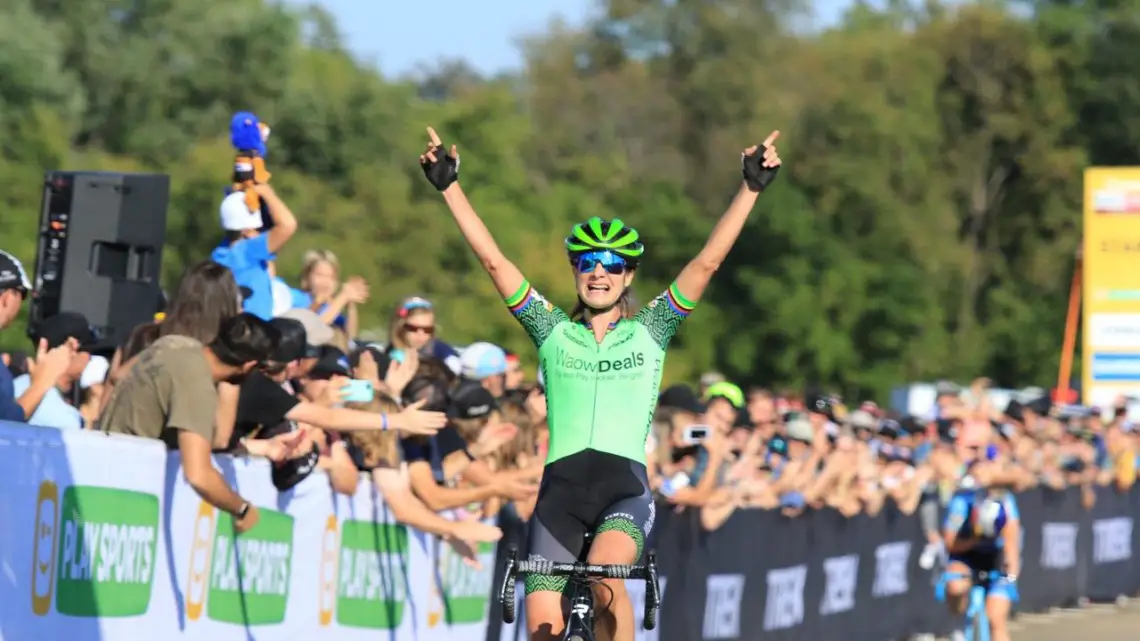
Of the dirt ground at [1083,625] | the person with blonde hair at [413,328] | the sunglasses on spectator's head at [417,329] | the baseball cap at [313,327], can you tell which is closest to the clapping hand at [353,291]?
the person with blonde hair at [413,328]

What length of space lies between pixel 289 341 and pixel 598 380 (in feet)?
6.09

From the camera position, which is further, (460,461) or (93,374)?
(460,461)

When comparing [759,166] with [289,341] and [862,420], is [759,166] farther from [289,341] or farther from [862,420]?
[862,420]

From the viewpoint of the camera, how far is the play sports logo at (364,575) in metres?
11.0

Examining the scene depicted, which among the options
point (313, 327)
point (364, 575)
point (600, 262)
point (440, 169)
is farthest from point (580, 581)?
point (313, 327)

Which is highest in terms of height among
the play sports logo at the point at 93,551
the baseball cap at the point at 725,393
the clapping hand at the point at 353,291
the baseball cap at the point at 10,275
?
the clapping hand at the point at 353,291

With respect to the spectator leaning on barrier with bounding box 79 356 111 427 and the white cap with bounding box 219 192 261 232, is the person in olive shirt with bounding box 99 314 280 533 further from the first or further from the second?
the white cap with bounding box 219 192 261 232

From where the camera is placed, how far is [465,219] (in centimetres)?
886

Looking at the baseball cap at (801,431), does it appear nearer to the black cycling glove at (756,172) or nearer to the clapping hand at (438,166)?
the black cycling glove at (756,172)

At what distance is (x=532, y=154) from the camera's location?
80.1m

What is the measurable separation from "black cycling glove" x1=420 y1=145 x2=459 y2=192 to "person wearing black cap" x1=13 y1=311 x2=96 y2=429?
168 centimetres

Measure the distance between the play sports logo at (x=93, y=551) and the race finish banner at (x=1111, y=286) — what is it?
89.0ft

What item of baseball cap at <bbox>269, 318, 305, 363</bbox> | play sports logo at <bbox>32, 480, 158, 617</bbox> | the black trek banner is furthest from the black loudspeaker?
play sports logo at <bbox>32, 480, 158, 617</bbox>

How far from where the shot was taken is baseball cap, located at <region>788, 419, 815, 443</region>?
17828 mm
